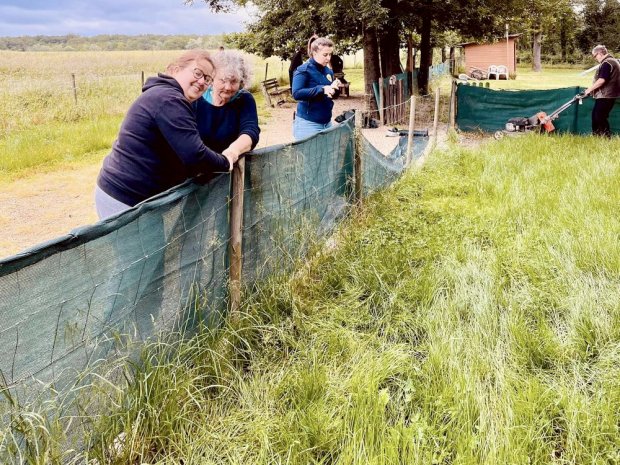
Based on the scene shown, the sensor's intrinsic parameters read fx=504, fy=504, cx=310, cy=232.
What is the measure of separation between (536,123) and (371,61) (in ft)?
20.3

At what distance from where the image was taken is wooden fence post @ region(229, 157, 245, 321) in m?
3.08

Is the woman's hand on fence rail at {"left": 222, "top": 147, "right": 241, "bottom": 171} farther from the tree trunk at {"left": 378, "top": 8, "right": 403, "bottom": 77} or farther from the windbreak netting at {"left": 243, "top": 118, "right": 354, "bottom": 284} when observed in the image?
the tree trunk at {"left": 378, "top": 8, "right": 403, "bottom": 77}

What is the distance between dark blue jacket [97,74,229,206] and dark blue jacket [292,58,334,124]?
2721mm

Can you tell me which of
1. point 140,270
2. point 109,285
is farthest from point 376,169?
point 109,285

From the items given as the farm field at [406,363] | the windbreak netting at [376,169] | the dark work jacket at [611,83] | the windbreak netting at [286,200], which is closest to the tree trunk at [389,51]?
the dark work jacket at [611,83]

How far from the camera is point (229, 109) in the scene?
3.20 metres

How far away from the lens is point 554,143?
9133 millimetres

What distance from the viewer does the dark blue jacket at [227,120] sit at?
3.18 metres

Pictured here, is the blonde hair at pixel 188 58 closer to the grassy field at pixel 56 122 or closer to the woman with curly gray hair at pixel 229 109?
the woman with curly gray hair at pixel 229 109

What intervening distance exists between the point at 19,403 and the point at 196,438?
0.75 meters

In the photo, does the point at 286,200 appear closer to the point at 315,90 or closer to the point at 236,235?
the point at 236,235

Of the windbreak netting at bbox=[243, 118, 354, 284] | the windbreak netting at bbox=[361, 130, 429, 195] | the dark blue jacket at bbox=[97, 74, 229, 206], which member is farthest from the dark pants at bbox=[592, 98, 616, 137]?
the dark blue jacket at bbox=[97, 74, 229, 206]

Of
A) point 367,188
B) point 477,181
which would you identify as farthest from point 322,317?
point 477,181

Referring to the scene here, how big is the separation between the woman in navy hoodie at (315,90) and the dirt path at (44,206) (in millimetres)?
3118
